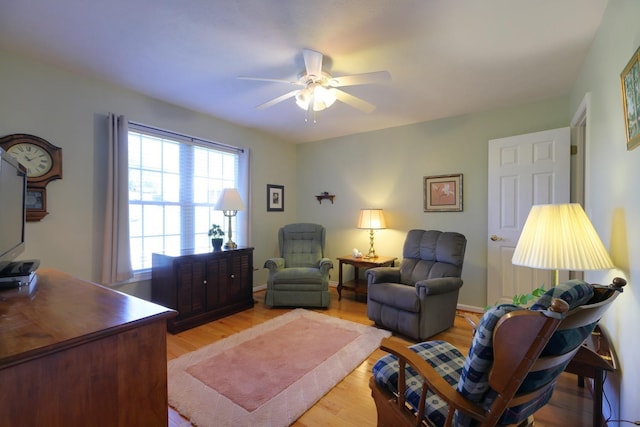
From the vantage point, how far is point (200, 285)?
3.22 m

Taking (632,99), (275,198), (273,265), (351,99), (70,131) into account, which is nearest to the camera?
(632,99)

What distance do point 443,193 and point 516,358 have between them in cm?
317

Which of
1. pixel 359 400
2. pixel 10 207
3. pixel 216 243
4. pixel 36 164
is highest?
pixel 36 164

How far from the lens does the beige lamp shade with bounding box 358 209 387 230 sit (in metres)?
4.02

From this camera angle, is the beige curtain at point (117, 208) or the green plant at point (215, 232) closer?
the beige curtain at point (117, 208)

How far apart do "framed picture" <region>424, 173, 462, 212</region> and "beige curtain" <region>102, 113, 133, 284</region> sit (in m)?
3.53

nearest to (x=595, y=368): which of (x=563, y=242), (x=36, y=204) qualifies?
(x=563, y=242)

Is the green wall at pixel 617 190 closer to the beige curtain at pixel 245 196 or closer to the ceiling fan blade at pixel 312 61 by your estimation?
the ceiling fan blade at pixel 312 61

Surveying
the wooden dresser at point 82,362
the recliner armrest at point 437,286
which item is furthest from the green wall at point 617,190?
the wooden dresser at point 82,362

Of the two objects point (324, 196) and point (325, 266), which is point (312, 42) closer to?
point (325, 266)

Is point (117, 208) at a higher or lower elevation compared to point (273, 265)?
higher

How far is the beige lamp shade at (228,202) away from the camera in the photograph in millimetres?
3514

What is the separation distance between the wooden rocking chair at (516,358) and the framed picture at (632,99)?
2.27ft

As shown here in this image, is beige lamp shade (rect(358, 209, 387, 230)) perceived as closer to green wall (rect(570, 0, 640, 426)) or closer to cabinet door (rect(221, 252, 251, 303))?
cabinet door (rect(221, 252, 251, 303))
